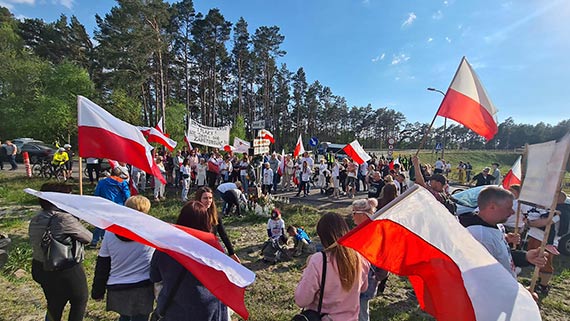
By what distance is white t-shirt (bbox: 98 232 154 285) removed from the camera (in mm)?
2594

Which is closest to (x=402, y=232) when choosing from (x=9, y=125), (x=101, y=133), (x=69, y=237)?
(x=69, y=237)

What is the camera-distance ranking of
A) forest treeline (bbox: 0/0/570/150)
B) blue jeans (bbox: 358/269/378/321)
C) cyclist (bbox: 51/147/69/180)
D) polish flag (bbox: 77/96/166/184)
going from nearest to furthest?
blue jeans (bbox: 358/269/378/321) < polish flag (bbox: 77/96/166/184) < cyclist (bbox: 51/147/69/180) < forest treeline (bbox: 0/0/570/150)

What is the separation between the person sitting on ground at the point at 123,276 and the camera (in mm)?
2594

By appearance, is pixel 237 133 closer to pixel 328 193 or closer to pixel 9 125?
pixel 328 193

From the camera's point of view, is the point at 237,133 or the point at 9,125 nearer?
the point at 9,125

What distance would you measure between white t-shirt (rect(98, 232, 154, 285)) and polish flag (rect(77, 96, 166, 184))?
5.48 feet

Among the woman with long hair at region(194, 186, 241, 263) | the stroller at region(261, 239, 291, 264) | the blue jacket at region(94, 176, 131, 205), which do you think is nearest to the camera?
the woman with long hair at region(194, 186, 241, 263)

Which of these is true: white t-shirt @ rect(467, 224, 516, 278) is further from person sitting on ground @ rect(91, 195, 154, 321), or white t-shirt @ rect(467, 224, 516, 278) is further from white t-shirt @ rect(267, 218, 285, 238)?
white t-shirt @ rect(267, 218, 285, 238)

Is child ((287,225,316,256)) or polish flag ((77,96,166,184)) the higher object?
polish flag ((77,96,166,184))

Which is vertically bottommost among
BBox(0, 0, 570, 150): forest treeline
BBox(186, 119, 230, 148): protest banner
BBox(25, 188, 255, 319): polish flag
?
BBox(25, 188, 255, 319): polish flag

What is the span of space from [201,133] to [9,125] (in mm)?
27995

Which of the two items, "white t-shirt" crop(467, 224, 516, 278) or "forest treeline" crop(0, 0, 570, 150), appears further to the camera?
"forest treeline" crop(0, 0, 570, 150)

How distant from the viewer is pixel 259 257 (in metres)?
6.43

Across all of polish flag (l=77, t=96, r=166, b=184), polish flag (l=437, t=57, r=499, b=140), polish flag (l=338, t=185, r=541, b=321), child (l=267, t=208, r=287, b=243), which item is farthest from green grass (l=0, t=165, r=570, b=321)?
polish flag (l=437, t=57, r=499, b=140)
